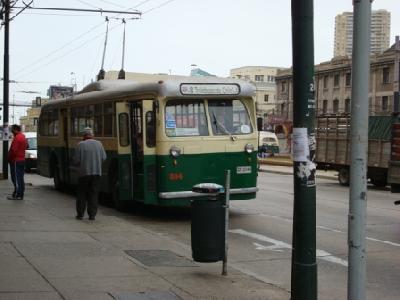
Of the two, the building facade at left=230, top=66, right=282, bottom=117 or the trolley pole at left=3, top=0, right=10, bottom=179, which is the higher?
the building facade at left=230, top=66, right=282, bottom=117

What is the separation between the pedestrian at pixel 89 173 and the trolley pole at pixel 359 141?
806cm

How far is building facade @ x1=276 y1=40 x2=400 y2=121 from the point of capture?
7181cm

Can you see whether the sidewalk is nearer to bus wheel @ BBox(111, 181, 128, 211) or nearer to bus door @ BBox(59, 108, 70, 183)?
bus wheel @ BBox(111, 181, 128, 211)

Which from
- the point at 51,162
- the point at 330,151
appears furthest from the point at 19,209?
the point at 330,151

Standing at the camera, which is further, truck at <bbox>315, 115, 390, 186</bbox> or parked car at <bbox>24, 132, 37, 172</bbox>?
parked car at <bbox>24, 132, 37, 172</bbox>

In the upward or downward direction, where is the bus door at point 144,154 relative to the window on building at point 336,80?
downward

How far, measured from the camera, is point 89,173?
12.3 metres

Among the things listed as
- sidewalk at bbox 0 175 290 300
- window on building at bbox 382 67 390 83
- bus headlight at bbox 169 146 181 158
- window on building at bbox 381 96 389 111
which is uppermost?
window on building at bbox 382 67 390 83

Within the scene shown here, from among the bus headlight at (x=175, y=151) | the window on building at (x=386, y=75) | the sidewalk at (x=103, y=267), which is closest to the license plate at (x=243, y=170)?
the bus headlight at (x=175, y=151)

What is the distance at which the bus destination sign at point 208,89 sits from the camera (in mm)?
12742

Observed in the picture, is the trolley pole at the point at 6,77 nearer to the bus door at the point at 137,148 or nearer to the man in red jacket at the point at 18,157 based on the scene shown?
the man in red jacket at the point at 18,157

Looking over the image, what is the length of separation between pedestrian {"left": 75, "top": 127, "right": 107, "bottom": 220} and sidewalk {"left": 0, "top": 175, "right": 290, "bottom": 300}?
413 mm

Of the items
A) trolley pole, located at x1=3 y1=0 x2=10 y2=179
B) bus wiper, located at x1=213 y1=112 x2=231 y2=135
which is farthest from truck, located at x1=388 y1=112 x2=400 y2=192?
trolley pole, located at x1=3 y1=0 x2=10 y2=179

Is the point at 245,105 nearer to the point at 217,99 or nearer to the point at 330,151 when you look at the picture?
the point at 217,99
